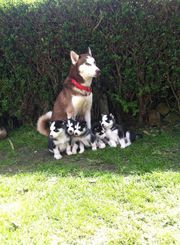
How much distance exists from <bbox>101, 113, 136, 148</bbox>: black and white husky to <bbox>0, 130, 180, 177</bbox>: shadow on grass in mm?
177

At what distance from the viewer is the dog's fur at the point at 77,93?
6367 millimetres

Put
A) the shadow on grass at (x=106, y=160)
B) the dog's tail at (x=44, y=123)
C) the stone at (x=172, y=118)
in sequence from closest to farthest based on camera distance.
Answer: the shadow on grass at (x=106, y=160), the dog's tail at (x=44, y=123), the stone at (x=172, y=118)

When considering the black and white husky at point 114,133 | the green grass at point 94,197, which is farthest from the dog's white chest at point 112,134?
the green grass at point 94,197

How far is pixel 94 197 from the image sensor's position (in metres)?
4.33

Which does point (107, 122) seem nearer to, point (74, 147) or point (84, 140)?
point (84, 140)

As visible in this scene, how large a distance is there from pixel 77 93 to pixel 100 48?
1115mm

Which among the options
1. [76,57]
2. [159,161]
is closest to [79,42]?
[76,57]

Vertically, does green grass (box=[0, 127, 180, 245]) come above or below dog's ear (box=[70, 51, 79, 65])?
below

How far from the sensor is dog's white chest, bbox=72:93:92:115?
6.57 metres

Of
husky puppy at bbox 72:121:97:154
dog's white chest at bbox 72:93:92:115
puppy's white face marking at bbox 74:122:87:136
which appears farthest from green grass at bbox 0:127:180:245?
dog's white chest at bbox 72:93:92:115

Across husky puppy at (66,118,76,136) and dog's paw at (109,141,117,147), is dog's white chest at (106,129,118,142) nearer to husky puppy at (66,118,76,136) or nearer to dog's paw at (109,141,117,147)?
dog's paw at (109,141,117,147)

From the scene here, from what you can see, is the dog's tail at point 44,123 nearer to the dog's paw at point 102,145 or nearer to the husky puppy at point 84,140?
the husky puppy at point 84,140

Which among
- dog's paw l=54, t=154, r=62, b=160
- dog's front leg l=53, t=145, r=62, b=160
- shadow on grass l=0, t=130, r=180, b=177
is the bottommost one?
shadow on grass l=0, t=130, r=180, b=177

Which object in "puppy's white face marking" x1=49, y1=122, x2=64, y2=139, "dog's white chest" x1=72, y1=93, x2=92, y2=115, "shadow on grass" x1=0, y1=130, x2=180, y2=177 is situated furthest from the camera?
"dog's white chest" x1=72, y1=93, x2=92, y2=115
